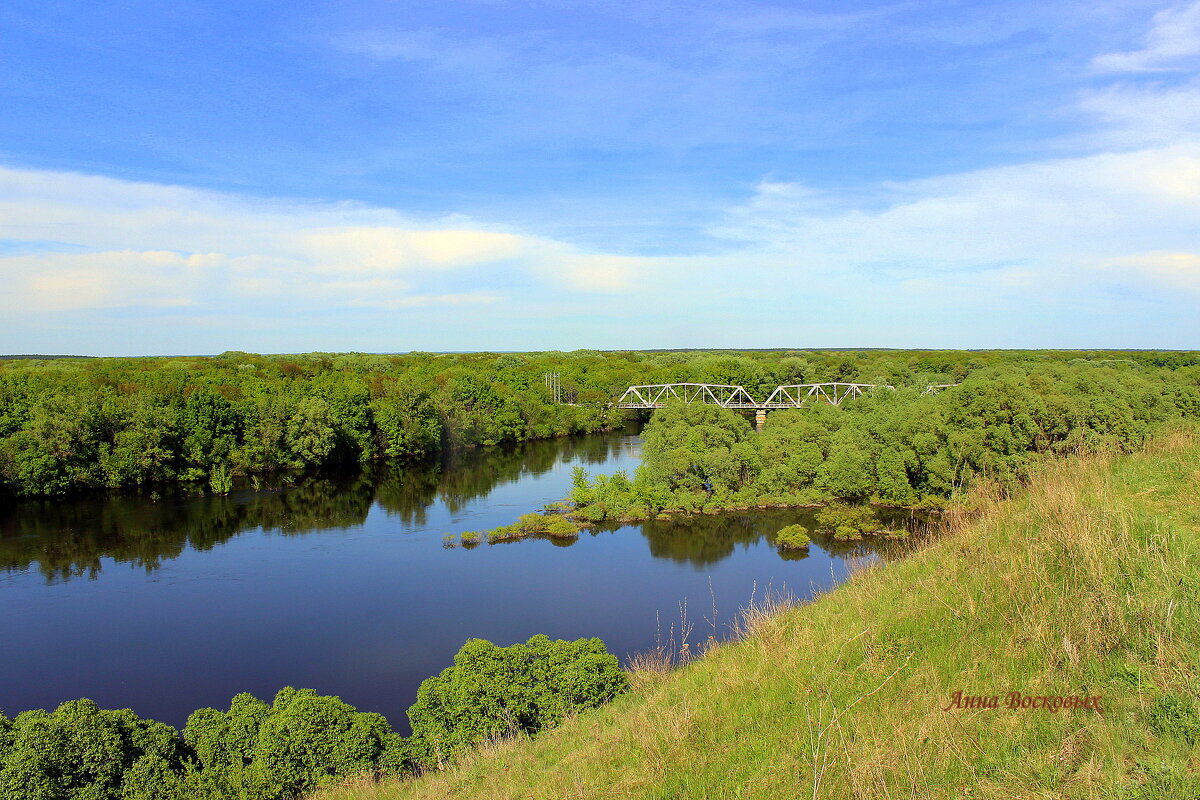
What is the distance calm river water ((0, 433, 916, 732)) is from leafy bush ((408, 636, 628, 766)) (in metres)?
4.11

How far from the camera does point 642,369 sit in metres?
106

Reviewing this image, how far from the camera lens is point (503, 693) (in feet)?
42.0

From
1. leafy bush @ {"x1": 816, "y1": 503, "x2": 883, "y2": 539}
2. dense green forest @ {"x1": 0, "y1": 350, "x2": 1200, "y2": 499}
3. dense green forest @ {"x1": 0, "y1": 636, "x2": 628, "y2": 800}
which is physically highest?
dense green forest @ {"x1": 0, "y1": 350, "x2": 1200, "y2": 499}

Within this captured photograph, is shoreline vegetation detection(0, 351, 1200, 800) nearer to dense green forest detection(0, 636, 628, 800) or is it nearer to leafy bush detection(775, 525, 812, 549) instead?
Answer: dense green forest detection(0, 636, 628, 800)

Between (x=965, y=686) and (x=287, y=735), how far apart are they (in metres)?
10.3

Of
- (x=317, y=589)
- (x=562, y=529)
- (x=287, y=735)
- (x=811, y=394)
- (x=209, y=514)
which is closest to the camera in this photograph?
(x=287, y=735)

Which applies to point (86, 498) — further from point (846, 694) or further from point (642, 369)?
point (642, 369)

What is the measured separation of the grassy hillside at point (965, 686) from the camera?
4871mm

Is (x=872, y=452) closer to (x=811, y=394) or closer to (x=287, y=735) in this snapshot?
(x=287, y=735)

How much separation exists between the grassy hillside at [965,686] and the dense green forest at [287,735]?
3680 mm

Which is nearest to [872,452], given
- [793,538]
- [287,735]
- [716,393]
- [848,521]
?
[848,521]

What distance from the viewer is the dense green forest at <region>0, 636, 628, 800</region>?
10.6 meters

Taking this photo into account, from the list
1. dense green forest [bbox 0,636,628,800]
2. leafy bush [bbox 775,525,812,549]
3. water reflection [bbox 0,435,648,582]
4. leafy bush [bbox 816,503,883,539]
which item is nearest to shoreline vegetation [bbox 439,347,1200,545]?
leafy bush [bbox 816,503,883,539]

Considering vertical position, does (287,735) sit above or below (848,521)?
above
